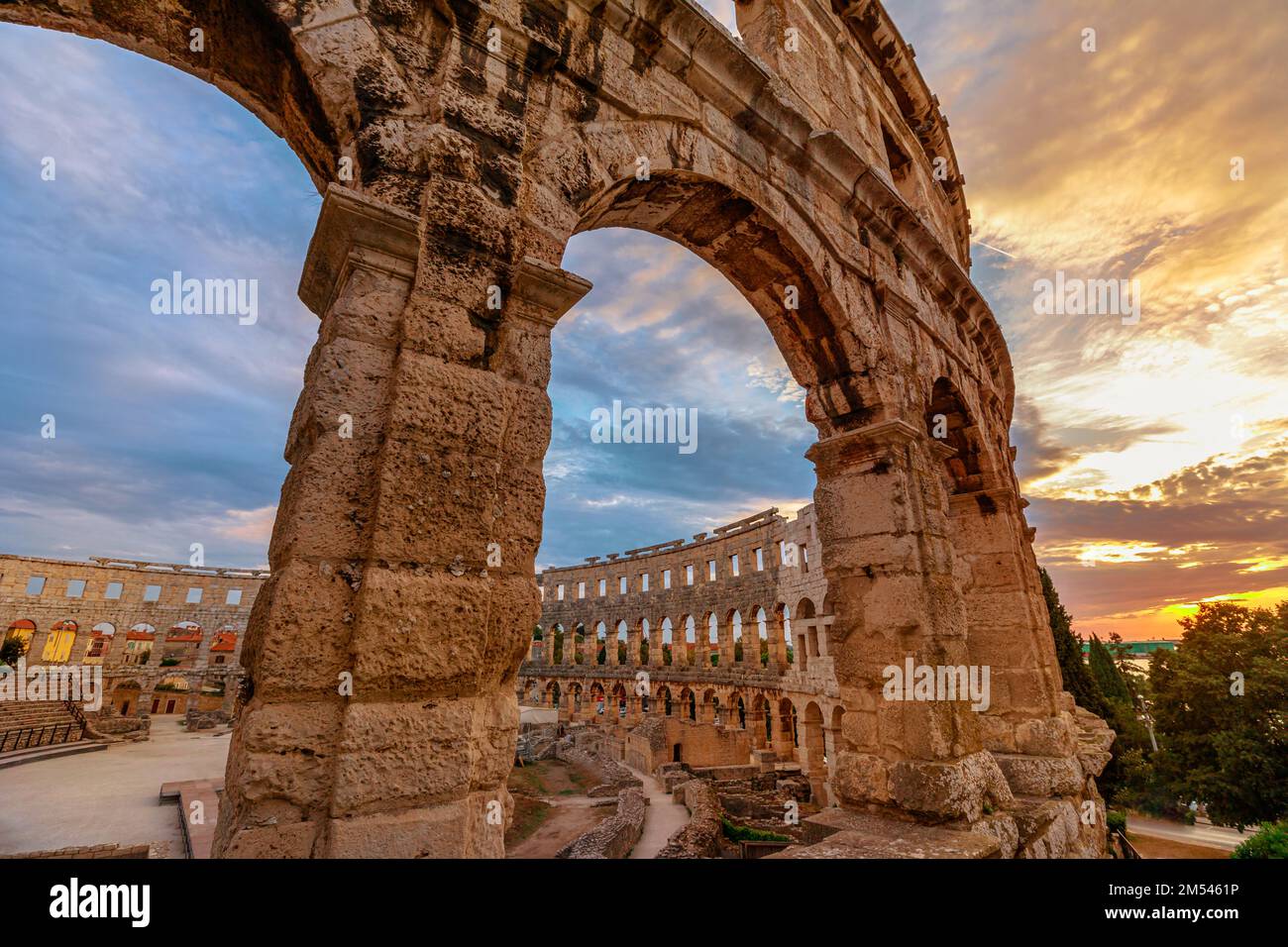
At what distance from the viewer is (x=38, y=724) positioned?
16938 mm

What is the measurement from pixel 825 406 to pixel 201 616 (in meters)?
34.0

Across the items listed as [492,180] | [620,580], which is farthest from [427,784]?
[620,580]

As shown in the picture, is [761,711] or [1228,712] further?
[761,711]

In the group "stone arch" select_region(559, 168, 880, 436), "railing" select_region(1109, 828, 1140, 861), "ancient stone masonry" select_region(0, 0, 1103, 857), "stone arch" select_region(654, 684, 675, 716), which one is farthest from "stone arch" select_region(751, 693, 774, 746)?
"stone arch" select_region(559, 168, 880, 436)

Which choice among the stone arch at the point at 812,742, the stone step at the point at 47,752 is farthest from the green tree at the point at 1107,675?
the stone step at the point at 47,752

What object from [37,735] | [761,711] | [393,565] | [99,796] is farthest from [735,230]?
[37,735]

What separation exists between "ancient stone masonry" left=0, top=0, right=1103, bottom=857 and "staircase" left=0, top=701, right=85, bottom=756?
813 inches

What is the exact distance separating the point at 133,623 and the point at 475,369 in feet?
112

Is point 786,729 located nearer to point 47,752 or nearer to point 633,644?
point 633,644

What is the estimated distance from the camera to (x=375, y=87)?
239 cm

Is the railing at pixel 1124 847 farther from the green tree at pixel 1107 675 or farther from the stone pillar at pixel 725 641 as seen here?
the green tree at pixel 1107 675

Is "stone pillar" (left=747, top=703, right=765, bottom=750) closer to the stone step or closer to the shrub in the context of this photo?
the shrub

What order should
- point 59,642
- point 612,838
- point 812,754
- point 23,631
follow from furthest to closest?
point 23,631
point 59,642
point 812,754
point 612,838
